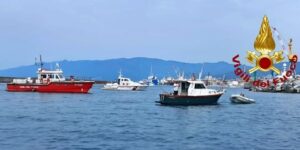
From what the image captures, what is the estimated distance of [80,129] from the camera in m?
35.8

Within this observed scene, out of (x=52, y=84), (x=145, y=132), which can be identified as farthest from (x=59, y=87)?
(x=145, y=132)

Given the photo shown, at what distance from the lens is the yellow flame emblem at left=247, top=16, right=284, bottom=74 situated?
2658 centimetres

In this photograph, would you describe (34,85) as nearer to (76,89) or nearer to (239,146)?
(76,89)

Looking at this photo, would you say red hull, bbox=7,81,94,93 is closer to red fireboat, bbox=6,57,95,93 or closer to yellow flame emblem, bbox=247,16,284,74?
red fireboat, bbox=6,57,95,93

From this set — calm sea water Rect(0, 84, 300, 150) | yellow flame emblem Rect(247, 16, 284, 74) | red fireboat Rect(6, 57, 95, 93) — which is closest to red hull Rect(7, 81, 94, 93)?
red fireboat Rect(6, 57, 95, 93)

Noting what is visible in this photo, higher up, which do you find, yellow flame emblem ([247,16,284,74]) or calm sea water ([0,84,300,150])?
yellow flame emblem ([247,16,284,74])

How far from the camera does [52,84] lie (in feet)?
285

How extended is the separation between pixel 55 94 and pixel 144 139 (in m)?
55.4

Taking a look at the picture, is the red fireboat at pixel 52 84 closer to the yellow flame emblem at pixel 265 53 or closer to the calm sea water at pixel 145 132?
the calm sea water at pixel 145 132

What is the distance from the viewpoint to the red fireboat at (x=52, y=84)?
8719 cm

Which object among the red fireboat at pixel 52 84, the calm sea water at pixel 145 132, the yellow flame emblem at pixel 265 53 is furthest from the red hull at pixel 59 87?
the yellow flame emblem at pixel 265 53

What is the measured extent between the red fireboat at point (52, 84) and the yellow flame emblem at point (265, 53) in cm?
6225

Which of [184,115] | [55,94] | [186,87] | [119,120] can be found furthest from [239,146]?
[55,94]

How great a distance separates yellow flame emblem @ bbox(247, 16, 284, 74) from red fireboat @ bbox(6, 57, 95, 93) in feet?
204
